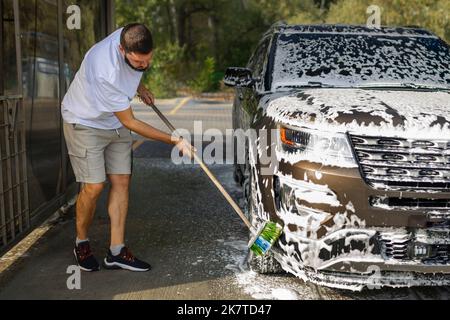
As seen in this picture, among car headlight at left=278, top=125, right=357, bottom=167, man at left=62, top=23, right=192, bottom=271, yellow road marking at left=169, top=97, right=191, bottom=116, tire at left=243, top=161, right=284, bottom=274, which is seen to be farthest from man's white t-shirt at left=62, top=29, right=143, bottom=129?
yellow road marking at left=169, top=97, right=191, bottom=116

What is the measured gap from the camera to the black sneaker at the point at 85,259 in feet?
12.7

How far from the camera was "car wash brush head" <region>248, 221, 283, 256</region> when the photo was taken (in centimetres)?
328

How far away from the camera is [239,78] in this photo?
14.8 ft

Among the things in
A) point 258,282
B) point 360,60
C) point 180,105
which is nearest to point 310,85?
point 360,60

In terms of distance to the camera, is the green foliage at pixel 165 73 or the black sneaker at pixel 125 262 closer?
the black sneaker at pixel 125 262

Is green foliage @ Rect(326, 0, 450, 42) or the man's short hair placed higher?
green foliage @ Rect(326, 0, 450, 42)

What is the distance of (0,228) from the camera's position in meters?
3.61

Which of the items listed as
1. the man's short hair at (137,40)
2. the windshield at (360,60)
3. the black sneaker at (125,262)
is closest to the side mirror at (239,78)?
the windshield at (360,60)

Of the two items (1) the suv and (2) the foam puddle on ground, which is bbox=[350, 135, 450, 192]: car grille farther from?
(2) the foam puddle on ground

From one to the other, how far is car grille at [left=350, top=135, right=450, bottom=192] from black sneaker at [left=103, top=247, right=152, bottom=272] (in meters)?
1.77

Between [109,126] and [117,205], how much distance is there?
572 mm

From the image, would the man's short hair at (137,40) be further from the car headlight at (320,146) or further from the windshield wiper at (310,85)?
the windshield wiper at (310,85)

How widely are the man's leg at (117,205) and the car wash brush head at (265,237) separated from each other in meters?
1.03
